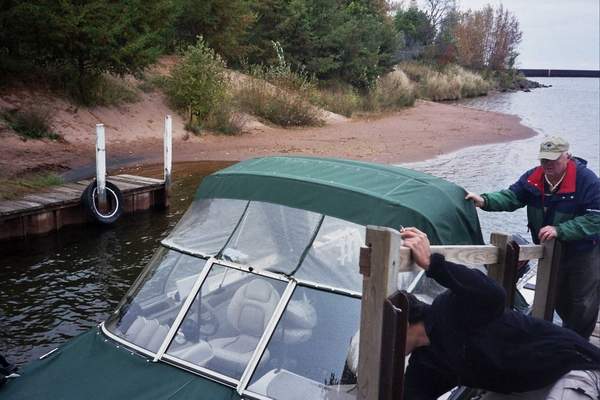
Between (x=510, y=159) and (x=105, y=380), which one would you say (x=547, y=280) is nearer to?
(x=105, y=380)

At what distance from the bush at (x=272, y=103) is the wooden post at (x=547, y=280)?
21900 millimetres

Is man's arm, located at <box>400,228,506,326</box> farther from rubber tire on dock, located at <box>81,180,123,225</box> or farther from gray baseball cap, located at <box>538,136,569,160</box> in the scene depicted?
rubber tire on dock, located at <box>81,180,123,225</box>

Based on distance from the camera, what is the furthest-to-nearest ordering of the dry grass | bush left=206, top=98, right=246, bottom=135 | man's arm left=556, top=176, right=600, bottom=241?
bush left=206, top=98, right=246, bottom=135 < the dry grass < man's arm left=556, top=176, right=600, bottom=241

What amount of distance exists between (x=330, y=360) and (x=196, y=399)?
0.78 meters

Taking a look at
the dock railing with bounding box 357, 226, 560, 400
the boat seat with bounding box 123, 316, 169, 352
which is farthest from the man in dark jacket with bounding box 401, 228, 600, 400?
the boat seat with bounding box 123, 316, 169, 352

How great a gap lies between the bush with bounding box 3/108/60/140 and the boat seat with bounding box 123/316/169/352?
1523cm

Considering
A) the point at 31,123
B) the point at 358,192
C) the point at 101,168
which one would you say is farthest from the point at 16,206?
the point at 358,192

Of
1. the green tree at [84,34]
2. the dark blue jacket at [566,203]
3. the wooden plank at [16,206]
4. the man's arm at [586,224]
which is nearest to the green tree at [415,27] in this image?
the green tree at [84,34]

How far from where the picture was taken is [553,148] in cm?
473

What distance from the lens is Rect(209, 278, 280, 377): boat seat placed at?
3697mm

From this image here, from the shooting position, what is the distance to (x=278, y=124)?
26328 millimetres

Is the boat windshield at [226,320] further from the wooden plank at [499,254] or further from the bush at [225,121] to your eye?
the bush at [225,121]

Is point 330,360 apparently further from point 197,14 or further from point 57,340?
point 197,14

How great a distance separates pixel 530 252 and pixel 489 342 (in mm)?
1881
